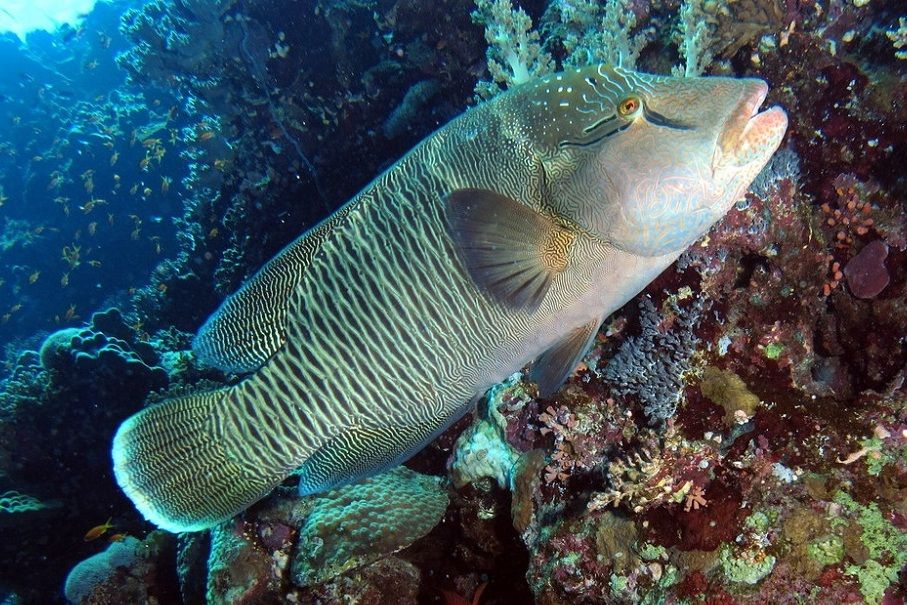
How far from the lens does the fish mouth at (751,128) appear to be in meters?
2.04

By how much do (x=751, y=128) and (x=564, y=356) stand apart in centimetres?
124

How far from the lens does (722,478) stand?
3.09 metres

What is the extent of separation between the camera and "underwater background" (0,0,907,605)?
295 cm

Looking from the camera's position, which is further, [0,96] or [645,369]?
[0,96]

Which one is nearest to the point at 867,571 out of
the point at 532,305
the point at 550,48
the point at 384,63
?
the point at 532,305

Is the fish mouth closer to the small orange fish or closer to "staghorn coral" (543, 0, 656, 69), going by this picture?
"staghorn coral" (543, 0, 656, 69)

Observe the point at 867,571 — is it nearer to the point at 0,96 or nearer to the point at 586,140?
the point at 586,140

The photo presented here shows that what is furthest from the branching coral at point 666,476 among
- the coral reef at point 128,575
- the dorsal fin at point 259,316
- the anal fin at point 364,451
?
the coral reef at point 128,575

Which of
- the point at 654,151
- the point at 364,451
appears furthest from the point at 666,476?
the point at 654,151

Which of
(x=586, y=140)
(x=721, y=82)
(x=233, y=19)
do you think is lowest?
(x=721, y=82)

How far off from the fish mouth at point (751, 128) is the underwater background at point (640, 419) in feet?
5.41

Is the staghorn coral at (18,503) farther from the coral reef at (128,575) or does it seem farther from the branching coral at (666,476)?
the branching coral at (666,476)

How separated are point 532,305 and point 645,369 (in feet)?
5.20

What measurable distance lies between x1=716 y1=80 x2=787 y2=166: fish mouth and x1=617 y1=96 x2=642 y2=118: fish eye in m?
0.34
